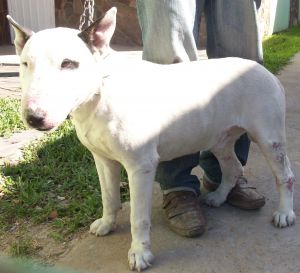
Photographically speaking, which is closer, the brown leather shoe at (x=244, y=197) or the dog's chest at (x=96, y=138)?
the dog's chest at (x=96, y=138)

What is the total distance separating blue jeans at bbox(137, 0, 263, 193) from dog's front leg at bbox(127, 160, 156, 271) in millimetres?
576

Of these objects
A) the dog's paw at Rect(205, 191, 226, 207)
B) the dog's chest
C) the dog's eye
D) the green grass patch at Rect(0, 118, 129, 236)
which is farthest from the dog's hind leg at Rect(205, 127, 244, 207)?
the dog's eye

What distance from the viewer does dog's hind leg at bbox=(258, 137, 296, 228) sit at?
2736 mm

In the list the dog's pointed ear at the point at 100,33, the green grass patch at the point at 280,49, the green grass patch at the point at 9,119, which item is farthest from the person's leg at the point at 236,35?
the green grass patch at the point at 280,49

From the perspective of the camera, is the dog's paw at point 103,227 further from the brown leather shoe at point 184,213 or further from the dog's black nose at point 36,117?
the dog's black nose at point 36,117

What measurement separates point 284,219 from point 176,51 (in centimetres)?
109

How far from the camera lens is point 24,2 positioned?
10.6 metres

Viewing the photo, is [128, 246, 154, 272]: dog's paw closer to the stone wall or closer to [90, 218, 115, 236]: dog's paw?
[90, 218, 115, 236]: dog's paw

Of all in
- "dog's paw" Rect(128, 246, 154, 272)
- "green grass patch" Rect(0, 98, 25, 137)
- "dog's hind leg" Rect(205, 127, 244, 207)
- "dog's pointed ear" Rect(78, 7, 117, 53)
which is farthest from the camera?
"green grass patch" Rect(0, 98, 25, 137)

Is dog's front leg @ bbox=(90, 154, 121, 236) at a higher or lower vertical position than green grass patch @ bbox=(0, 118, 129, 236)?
higher

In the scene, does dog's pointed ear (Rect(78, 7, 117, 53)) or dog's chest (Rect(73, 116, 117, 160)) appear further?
dog's chest (Rect(73, 116, 117, 160))

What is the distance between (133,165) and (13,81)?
508cm

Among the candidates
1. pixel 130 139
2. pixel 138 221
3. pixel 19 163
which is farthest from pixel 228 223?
pixel 19 163

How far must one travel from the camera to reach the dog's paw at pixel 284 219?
282cm
